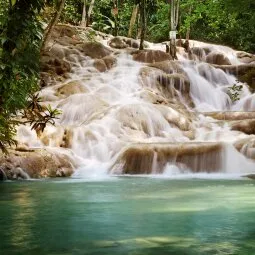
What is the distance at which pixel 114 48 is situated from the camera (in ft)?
84.7

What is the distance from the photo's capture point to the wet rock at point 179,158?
11750 mm

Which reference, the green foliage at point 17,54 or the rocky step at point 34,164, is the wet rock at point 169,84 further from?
the green foliage at point 17,54

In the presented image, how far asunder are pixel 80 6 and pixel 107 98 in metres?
17.1

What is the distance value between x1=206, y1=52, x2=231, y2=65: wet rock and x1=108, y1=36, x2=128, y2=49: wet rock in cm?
469

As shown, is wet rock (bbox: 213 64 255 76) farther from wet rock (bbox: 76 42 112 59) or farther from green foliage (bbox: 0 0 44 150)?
green foliage (bbox: 0 0 44 150)

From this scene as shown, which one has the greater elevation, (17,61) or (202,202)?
(17,61)

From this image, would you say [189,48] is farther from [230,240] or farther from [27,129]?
[230,240]

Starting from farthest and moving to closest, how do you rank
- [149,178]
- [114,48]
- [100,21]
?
1. [100,21]
2. [114,48]
3. [149,178]

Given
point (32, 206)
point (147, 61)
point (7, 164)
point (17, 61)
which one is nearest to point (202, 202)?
point (32, 206)

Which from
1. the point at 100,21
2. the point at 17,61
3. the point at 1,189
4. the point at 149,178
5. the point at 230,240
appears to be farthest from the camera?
the point at 100,21

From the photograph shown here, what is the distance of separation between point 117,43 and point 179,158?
52.2 ft

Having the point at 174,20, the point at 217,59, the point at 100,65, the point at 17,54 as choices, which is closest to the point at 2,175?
the point at 17,54

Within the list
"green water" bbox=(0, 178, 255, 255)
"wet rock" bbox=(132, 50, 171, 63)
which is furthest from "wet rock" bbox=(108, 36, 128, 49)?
"green water" bbox=(0, 178, 255, 255)

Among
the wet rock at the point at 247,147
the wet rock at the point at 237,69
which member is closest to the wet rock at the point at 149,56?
the wet rock at the point at 237,69
